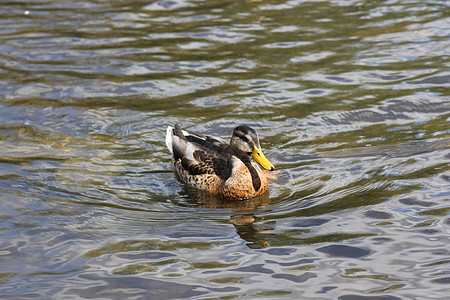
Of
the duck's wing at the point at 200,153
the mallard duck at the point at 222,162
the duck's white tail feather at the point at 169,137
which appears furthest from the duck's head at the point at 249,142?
the duck's white tail feather at the point at 169,137

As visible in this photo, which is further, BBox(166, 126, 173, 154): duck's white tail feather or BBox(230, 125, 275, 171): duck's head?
BBox(166, 126, 173, 154): duck's white tail feather

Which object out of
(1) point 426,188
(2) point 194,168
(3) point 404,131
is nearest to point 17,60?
(2) point 194,168

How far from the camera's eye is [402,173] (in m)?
7.88

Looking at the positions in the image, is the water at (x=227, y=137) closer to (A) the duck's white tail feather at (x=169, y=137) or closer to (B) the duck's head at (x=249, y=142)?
(A) the duck's white tail feather at (x=169, y=137)

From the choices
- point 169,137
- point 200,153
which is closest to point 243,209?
point 200,153

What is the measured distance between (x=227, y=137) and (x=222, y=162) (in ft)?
4.23

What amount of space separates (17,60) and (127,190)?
19.6ft

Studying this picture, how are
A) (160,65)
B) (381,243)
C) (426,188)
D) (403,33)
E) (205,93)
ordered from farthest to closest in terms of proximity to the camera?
(403,33) < (160,65) < (205,93) < (426,188) < (381,243)

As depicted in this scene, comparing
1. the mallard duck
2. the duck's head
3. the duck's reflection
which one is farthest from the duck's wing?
the duck's head

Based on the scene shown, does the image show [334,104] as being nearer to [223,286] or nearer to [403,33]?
[403,33]

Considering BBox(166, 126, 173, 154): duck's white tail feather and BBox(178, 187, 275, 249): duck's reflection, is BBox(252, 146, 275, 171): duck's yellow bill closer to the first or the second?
BBox(178, 187, 275, 249): duck's reflection

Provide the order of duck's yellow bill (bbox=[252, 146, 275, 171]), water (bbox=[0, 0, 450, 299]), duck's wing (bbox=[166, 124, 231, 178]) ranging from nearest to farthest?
water (bbox=[0, 0, 450, 299]) → duck's yellow bill (bbox=[252, 146, 275, 171]) → duck's wing (bbox=[166, 124, 231, 178])

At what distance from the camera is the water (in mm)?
5926

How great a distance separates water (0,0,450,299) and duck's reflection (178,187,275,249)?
0.03 metres
